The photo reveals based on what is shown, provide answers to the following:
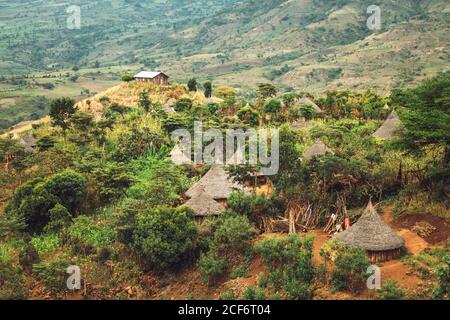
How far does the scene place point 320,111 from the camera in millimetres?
36969

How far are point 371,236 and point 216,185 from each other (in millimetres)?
8142

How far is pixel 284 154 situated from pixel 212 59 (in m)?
121

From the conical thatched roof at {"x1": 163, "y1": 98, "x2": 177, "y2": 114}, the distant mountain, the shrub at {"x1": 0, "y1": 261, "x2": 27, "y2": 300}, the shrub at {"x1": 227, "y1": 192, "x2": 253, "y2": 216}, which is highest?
the distant mountain

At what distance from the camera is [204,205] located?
771 inches

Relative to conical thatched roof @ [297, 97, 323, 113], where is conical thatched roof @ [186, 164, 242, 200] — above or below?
below

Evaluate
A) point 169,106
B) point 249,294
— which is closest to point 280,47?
point 169,106

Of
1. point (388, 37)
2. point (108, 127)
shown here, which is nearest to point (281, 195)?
point (108, 127)

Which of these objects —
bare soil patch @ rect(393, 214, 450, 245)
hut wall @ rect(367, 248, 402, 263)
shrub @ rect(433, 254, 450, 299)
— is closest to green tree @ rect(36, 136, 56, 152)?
bare soil patch @ rect(393, 214, 450, 245)

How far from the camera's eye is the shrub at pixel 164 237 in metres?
16.8

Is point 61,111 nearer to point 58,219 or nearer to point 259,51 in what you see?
point 58,219

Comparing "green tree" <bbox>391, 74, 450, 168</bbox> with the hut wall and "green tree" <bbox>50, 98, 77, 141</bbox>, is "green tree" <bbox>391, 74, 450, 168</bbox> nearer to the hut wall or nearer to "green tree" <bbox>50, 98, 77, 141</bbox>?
the hut wall

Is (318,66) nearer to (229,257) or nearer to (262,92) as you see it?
(262,92)

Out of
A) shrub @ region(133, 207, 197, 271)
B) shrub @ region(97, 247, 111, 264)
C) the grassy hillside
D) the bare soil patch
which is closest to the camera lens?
the bare soil patch

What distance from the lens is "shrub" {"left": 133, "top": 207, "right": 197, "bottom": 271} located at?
16.8 metres
